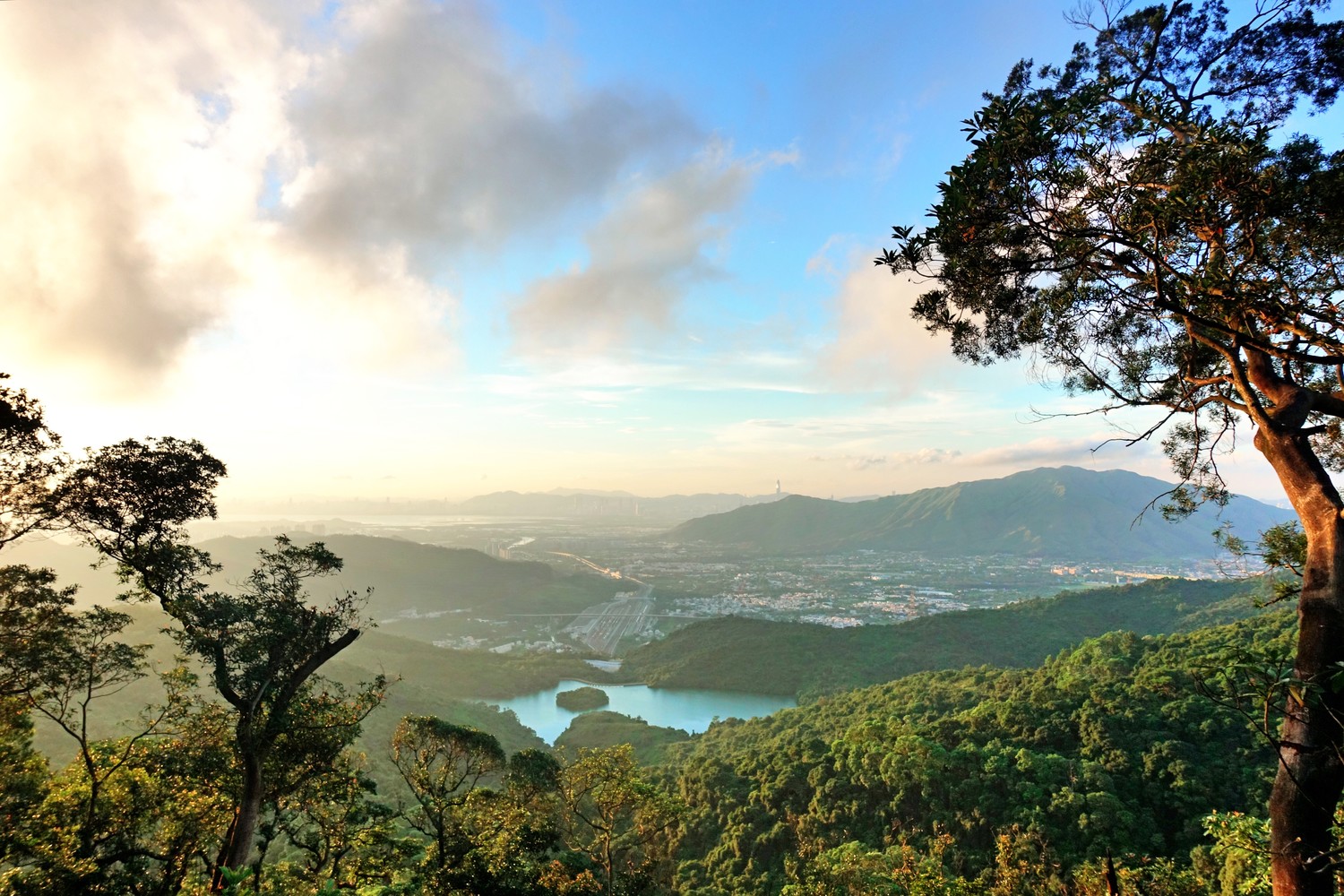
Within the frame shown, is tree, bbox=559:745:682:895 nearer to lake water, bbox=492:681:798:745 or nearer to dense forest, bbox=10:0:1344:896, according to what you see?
dense forest, bbox=10:0:1344:896

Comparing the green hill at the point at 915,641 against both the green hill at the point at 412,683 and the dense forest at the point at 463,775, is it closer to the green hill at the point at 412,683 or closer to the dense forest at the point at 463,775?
the green hill at the point at 412,683

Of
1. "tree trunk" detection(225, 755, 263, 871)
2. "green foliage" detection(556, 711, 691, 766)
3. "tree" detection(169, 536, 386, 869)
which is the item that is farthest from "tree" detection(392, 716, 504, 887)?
"green foliage" detection(556, 711, 691, 766)

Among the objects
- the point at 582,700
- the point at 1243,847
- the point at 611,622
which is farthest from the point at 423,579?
the point at 1243,847

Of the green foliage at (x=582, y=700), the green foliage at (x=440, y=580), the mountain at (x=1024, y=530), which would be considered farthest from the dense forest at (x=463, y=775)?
the mountain at (x=1024, y=530)

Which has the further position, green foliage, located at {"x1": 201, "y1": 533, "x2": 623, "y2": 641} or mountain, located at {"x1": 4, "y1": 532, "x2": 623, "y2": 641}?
green foliage, located at {"x1": 201, "y1": 533, "x2": 623, "y2": 641}

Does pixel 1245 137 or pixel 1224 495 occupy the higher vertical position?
pixel 1245 137

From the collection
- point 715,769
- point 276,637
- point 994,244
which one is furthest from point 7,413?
point 715,769

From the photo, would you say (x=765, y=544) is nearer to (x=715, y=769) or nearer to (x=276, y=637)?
(x=715, y=769)
